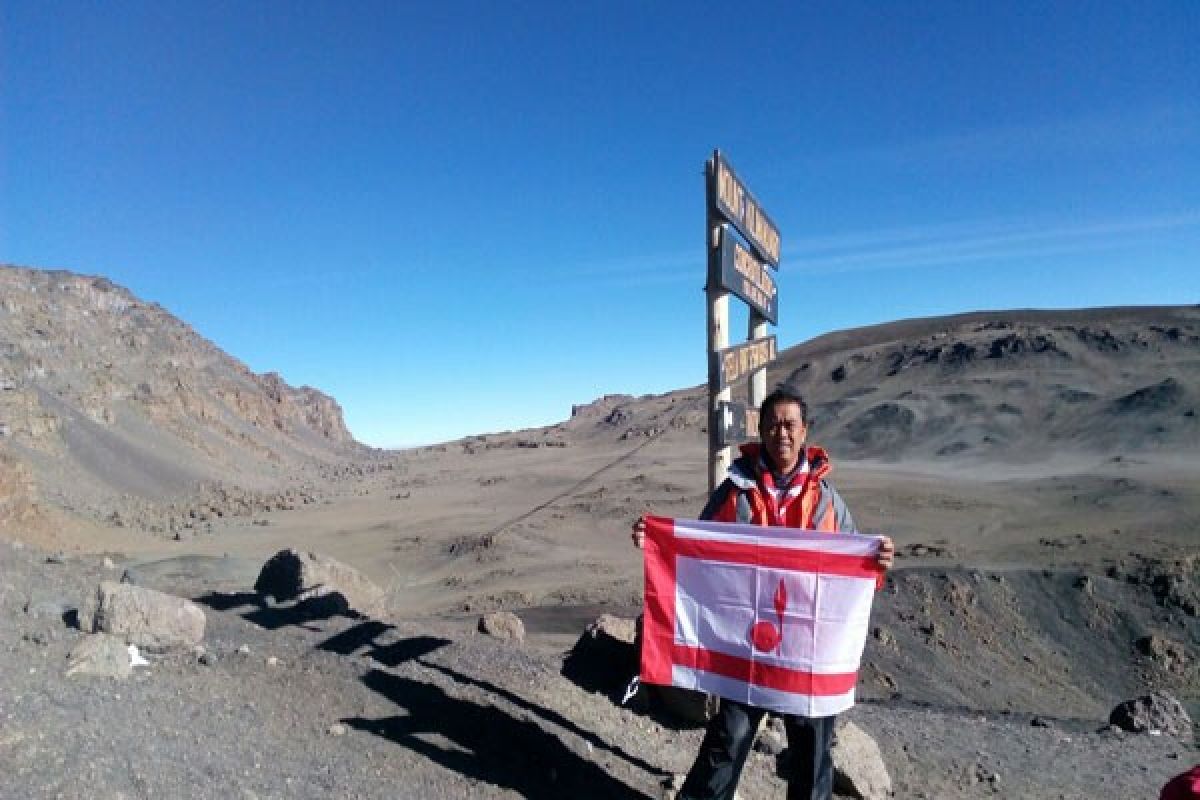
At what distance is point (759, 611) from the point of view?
422cm

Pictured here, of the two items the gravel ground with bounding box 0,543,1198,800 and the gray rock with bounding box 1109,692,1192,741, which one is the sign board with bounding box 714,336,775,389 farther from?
the gray rock with bounding box 1109,692,1192,741

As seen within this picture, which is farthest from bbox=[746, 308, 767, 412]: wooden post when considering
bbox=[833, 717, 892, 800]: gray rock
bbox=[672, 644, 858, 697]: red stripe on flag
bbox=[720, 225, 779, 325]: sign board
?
bbox=[672, 644, 858, 697]: red stripe on flag

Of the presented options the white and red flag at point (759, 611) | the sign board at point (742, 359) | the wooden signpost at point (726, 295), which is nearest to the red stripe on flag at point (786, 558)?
the white and red flag at point (759, 611)

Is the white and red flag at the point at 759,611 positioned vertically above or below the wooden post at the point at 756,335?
below

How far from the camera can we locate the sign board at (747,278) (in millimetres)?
6082

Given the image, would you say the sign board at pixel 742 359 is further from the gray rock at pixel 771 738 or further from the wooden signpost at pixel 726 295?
the gray rock at pixel 771 738

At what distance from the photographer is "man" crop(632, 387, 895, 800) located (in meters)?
3.85

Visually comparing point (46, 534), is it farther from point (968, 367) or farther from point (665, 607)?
point (968, 367)

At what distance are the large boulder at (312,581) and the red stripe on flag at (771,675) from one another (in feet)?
15.7

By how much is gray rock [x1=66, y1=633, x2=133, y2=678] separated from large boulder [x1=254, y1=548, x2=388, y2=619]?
3075 mm

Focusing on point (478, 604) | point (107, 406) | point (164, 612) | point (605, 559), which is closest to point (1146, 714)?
point (164, 612)

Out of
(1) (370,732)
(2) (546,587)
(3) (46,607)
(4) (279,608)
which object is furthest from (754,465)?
(2) (546,587)

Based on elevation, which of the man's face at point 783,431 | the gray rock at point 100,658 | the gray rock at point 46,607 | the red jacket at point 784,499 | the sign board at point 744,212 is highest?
the sign board at point 744,212

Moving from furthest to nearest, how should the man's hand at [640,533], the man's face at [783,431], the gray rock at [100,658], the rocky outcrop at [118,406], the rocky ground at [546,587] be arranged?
the rocky outcrop at [118,406], the gray rock at [100,658], the rocky ground at [546,587], the man's hand at [640,533], the man's face at [783,431]
